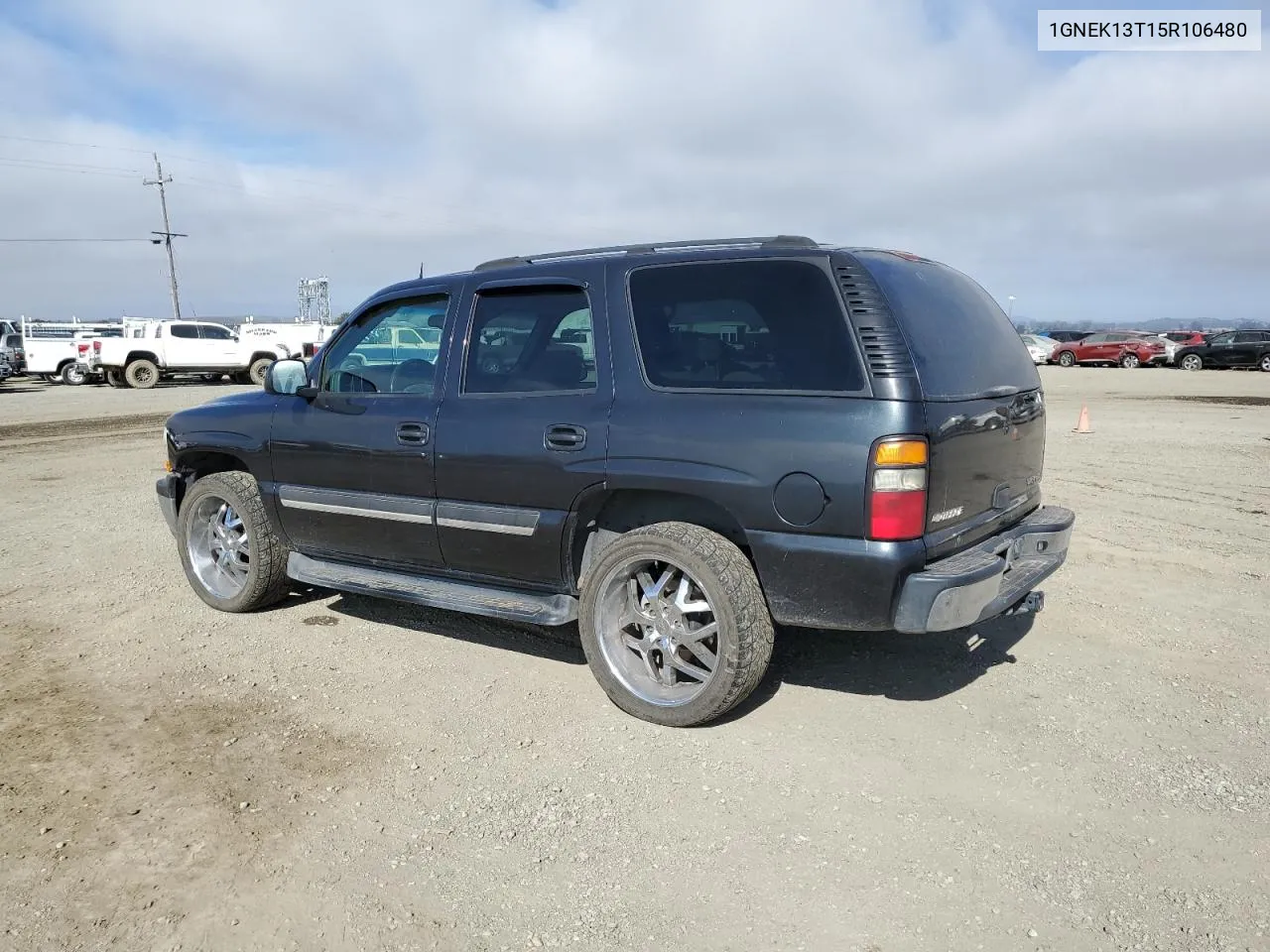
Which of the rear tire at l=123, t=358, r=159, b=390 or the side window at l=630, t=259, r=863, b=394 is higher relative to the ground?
the rear tire at l=123, t=358, r=159, b=390

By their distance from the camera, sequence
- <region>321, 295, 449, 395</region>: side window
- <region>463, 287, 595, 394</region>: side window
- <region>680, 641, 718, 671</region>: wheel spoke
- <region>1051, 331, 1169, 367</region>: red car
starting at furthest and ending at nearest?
<region>1051, 331, 1169, 367</region>: red car, <region>321, 295, 449, 395</region>: side window, <region>463, 287, 595, 394</region>: side window, <region>680, 641, 718, 671</region>: wheel spoke

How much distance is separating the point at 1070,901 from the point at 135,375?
90.0 feet

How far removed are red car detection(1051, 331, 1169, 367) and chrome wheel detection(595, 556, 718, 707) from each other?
37.5 m

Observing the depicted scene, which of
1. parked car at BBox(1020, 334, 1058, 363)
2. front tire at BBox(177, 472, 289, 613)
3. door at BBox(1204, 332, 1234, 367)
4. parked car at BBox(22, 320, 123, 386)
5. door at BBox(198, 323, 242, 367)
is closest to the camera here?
front tire at BBox(177, 472, 289, 613)

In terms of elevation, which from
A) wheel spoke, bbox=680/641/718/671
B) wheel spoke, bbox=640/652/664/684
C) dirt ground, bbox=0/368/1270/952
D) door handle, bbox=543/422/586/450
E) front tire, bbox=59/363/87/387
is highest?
front tire, bbox=59/363/87/387

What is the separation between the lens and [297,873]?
2.88 metres

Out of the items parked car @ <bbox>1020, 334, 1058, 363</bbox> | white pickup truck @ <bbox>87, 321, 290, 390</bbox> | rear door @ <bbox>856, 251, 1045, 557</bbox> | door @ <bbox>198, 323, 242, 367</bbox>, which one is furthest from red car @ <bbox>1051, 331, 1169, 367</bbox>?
rear door @ <bbox>856, 251, 1045, 557</bbox>

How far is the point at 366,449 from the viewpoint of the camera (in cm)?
466

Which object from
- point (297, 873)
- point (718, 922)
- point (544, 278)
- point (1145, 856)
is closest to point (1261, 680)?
point (1145, 856)

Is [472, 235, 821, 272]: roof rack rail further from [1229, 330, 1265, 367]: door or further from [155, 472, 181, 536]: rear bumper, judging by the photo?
[1229, 330, 1265, 367]: door

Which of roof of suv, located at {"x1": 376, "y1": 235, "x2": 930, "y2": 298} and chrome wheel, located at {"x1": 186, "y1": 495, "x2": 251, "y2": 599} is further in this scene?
chrome wheel, located at {"x1": 186, "y1": 495, "x2": 251, "y2": 599}

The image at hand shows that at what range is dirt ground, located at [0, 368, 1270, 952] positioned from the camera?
267cm

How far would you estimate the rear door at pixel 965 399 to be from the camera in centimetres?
351

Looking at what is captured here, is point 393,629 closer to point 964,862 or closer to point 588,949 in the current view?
point 588,949
